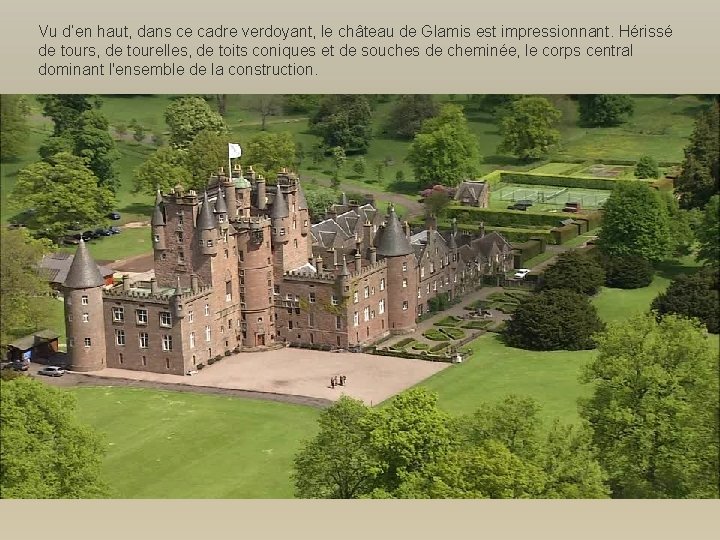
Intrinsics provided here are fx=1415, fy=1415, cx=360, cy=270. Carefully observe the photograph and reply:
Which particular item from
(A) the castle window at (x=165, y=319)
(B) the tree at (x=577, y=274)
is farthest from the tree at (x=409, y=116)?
(A) the castle window at (x=165, y=319)

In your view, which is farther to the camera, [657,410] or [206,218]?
[206,218]

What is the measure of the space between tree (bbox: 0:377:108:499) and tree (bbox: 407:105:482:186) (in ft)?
98.6

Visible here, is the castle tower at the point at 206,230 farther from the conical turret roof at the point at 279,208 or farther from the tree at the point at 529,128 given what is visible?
the tree at the point at 529,128

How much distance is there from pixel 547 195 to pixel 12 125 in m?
48.6

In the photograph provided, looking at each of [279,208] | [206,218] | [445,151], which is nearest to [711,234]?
[279,208]

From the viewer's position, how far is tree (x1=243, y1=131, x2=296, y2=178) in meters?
86.4

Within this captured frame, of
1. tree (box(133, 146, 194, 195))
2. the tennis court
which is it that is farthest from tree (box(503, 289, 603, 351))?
tree (box(133, 146, 194, 195))

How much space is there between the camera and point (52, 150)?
9162 cm

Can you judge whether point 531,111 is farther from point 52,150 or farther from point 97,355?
point 52,150

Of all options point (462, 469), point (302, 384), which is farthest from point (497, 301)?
point (462, 469)

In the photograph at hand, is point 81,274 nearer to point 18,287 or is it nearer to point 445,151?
point 18,287

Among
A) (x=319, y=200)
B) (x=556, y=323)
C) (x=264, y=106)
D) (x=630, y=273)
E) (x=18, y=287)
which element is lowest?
(x=556, y=323)

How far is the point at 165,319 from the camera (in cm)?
7556

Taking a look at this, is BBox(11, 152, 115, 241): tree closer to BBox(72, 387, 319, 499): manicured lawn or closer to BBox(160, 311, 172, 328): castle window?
BBox(160, 311, 172, 328): castle window
